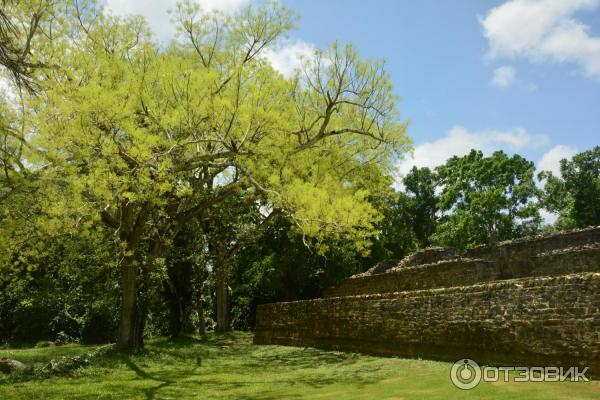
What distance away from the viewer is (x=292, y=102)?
13172 mm

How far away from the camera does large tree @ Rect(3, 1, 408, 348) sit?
34.6 feet

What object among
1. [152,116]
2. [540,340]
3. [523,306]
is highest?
[152,116]

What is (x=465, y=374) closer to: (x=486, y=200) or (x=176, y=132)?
(x=176, y=132)

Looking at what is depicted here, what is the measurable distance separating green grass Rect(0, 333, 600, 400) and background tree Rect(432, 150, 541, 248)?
19206mm

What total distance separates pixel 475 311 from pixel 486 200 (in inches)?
868

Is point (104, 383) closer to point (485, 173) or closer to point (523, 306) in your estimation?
point (523, 306)

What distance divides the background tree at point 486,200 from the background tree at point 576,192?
7.51 feet

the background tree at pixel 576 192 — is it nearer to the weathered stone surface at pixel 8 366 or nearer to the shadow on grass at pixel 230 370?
the shadow on grass at pixel 230 370

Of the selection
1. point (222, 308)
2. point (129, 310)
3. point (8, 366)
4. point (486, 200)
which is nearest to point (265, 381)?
point (129, 310)

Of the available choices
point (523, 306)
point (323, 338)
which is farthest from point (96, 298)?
point (523, 306)

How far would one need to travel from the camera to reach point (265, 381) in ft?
31.3

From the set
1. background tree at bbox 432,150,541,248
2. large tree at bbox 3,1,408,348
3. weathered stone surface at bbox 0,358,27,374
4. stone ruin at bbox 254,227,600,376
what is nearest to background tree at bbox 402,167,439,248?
background tree at bbox 432,150,541,248

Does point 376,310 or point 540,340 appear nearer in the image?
point 540,340

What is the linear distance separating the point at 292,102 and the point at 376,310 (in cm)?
575
